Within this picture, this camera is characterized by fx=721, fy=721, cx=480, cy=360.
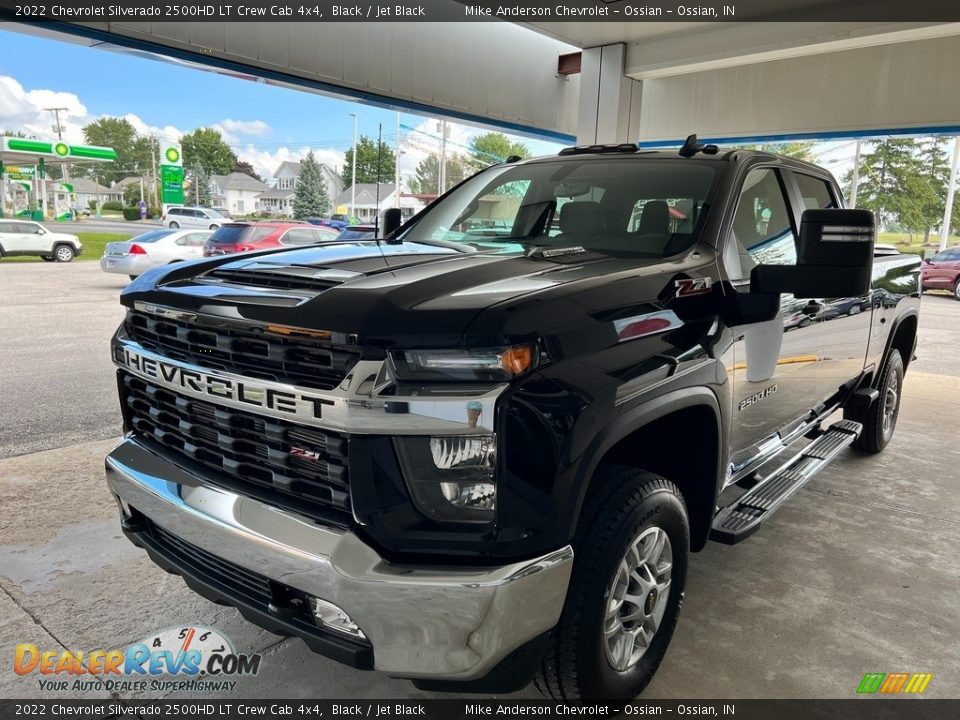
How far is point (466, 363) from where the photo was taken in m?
1.84

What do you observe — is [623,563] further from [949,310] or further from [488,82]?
[949,310]

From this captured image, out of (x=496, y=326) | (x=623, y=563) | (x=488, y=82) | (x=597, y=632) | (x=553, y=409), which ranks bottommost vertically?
(x=597, y=632)

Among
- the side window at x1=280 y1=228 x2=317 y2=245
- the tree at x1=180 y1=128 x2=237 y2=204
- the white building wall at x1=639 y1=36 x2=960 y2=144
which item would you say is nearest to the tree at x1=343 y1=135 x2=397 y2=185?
the tree at x1=180 y1=128 x2=237 y2=204

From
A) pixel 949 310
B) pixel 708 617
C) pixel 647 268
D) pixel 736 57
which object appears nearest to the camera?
pixel 647 268

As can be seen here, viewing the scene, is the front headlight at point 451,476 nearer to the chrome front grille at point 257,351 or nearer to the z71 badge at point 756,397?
the chrome front grille at point 257,351

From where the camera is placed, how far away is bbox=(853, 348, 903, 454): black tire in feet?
17.0

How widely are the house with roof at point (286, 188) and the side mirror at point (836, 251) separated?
270ft

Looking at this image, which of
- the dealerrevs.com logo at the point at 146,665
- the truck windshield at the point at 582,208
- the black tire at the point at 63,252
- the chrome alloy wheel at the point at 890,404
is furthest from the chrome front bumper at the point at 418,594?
the black tire at the point at 63,252

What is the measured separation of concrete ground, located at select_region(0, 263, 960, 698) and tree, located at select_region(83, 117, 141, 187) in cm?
9976

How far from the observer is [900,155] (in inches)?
1622

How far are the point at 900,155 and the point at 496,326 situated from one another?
4752 cm

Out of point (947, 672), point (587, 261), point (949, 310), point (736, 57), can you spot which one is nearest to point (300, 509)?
point (587, 261)

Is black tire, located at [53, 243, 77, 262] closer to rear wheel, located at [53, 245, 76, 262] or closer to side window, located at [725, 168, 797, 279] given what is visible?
rear wheel, located at [53, 245, 76, 262]

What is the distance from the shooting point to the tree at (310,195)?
67.6m
